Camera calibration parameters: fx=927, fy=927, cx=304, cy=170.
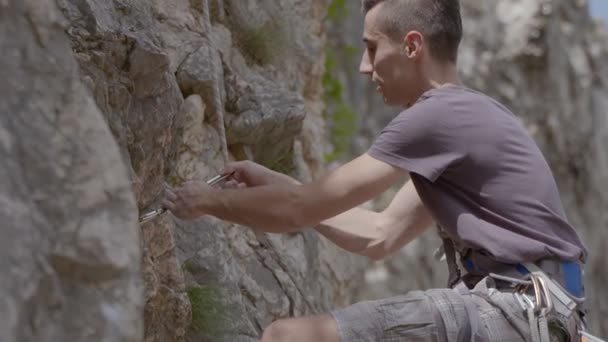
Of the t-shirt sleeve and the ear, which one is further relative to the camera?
the ear

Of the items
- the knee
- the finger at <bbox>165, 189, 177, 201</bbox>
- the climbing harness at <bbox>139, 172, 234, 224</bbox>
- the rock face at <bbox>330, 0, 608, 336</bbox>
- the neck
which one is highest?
the neck

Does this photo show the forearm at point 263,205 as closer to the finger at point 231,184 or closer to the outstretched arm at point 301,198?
the outstretched arm at point 301,198

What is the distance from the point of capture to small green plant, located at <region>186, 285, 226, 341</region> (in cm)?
429

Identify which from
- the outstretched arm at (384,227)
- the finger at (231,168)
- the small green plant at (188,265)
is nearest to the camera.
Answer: the finger at (231,168)

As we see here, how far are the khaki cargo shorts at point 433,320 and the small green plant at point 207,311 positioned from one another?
1.25m

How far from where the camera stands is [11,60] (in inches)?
86.3

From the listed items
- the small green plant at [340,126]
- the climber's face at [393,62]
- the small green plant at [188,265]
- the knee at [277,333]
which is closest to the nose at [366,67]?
the climber's face at [393,62]

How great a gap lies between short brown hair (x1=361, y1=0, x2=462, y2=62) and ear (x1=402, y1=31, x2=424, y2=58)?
29mm

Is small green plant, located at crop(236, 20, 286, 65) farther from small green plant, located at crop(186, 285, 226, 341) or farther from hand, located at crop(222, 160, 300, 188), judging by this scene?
hand, located at crop(222, 160, 300, 188)

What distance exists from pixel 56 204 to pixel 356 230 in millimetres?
2099

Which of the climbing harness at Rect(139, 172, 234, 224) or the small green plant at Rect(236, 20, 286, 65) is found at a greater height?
the small green plant at Rect(236, 20, 286, 65)

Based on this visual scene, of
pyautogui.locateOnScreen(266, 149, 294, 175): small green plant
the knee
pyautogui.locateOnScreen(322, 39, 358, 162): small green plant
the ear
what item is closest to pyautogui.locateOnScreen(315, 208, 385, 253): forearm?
the ear

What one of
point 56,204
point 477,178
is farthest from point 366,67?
point 56,204

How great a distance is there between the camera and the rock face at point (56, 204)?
2.06 meters
